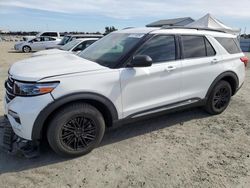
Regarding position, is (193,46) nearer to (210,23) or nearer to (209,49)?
(209,49)

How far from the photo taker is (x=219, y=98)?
5.25 metres

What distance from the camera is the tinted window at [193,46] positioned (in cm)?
452

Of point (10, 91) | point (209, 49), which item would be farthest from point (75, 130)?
point (209, 49)

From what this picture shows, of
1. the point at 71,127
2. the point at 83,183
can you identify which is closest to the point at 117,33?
the point at 71,127

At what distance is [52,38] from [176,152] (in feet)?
74.4

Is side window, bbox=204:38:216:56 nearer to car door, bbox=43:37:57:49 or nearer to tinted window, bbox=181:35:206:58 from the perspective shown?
tinted window, bbox=181:35:206:58

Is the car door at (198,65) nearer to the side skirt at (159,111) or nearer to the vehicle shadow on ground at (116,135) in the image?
the side skirt at (159,111)

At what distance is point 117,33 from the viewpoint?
15.9 ft

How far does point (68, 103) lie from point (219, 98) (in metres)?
3.25

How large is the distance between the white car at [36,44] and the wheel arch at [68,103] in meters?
21.3

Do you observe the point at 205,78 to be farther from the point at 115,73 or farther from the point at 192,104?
the point at 115,73

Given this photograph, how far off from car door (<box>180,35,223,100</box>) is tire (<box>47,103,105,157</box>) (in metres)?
1.70

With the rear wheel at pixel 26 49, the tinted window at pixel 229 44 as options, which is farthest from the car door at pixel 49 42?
the tinted window at pixel 229 44

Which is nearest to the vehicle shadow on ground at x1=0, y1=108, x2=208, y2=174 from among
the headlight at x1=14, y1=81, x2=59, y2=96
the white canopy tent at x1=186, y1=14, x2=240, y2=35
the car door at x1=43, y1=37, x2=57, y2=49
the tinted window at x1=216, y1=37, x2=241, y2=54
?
the headlight at x1=14, y1=81, x2=59, y2=96
